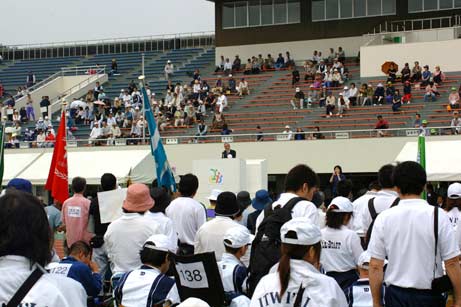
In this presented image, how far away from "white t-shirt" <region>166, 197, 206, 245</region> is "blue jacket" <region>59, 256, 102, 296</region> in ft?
8.54

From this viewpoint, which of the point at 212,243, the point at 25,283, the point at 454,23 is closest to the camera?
the point at 25,283

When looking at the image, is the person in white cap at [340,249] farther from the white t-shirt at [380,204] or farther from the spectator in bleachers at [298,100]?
the spectator in bleachers at [298,100]

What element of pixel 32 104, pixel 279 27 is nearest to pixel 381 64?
pixel 279 27

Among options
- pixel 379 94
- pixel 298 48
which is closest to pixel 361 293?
pixel 379 94

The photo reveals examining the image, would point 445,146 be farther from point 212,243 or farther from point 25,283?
point 25,283

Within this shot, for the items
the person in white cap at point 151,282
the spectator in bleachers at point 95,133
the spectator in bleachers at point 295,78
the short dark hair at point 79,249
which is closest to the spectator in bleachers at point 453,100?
the spectator in bleachers at point 295,78

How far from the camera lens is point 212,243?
8609mm

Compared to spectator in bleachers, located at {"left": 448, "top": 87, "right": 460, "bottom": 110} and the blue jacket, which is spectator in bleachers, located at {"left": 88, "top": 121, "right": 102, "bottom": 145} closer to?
spectator in bleachers, located at {"left": 448, "top": 87, "right": 460, "bottom": 110}

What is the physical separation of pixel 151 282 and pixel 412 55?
30563mm

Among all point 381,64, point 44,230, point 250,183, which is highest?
point 381,64

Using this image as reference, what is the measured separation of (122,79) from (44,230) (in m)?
42.9

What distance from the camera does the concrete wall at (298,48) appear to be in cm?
4159

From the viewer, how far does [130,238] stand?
8.27 m

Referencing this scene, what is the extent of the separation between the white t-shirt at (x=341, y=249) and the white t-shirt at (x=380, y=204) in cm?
94
